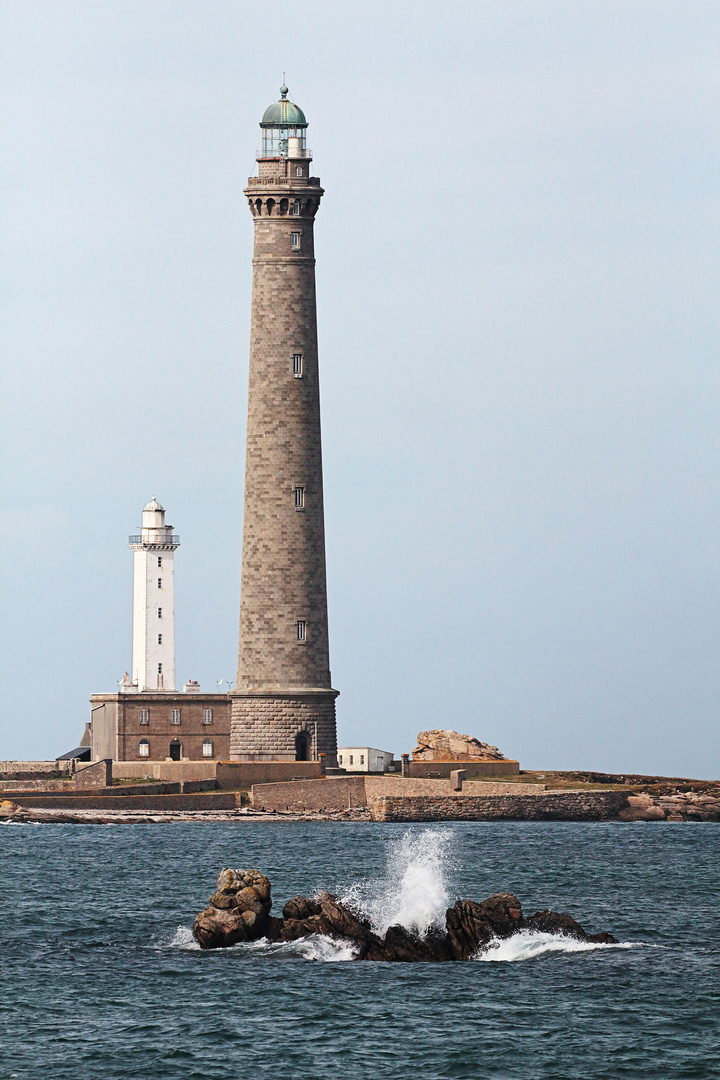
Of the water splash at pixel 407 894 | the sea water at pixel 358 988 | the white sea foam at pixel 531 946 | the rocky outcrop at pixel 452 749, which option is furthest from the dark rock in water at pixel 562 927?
the rocky outcrop at pixel 452 749

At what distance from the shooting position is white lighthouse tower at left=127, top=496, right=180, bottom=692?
7288 cm

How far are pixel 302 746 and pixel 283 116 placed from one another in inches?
864

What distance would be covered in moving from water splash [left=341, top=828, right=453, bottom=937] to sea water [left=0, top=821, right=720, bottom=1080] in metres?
0.08

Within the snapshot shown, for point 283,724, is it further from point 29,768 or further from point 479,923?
point 479,923

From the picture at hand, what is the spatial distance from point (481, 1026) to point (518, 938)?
5.65 m

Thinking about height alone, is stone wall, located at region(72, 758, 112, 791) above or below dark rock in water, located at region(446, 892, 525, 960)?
above

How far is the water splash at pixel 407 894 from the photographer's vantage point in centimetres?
3103

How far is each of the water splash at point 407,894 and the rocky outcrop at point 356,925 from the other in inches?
26.4

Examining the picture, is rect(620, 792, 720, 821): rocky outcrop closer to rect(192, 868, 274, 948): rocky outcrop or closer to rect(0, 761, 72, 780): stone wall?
rect(0, 761, 72, 780): stone wall

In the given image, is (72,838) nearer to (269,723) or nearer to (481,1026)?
(269,723)

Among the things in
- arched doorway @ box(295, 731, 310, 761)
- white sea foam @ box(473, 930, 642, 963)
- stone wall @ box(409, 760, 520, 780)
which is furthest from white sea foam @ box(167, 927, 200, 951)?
arched doorway @ box(295, 731, 310, 761)

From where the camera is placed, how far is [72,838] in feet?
182

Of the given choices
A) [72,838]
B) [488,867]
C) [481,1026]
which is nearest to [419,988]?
[481,1026]

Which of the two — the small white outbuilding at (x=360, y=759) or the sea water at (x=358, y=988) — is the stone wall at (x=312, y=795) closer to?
the small white outbuilding at (x=360, y=759)
